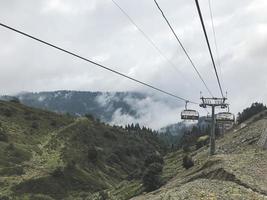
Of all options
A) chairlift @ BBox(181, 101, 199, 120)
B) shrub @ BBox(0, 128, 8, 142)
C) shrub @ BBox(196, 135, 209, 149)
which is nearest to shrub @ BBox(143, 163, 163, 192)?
chairlift @ BBox(181, 101, 199, 120)

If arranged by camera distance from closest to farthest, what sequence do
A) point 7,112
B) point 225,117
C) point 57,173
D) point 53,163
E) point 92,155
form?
point 225,117, point 57,173, point 53,163, point 92,155, point 7,112

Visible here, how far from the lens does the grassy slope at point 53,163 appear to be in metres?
115

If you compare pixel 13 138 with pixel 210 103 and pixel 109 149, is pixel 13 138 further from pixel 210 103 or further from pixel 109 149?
pixel 210 103

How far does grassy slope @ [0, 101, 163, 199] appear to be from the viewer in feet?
377

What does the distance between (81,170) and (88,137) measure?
53.6 m

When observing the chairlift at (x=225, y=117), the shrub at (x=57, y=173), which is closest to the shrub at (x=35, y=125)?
the shrub at (x=57, y=173)

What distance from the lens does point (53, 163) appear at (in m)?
142

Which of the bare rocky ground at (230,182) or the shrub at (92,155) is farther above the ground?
the shrub at (92,155)

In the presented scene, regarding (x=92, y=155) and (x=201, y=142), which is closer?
(x=201, y=142)

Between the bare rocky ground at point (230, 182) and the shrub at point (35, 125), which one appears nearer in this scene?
the bare rocky ground at point (230, 182)

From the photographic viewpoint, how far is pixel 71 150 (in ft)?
550

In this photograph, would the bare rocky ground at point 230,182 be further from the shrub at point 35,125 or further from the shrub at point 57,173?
the shrub at point 35,125

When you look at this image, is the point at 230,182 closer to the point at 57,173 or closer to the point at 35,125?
the point at 57,173

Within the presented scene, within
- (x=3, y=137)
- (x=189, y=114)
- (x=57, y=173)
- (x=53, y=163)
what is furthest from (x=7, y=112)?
(x=189, y=114)
